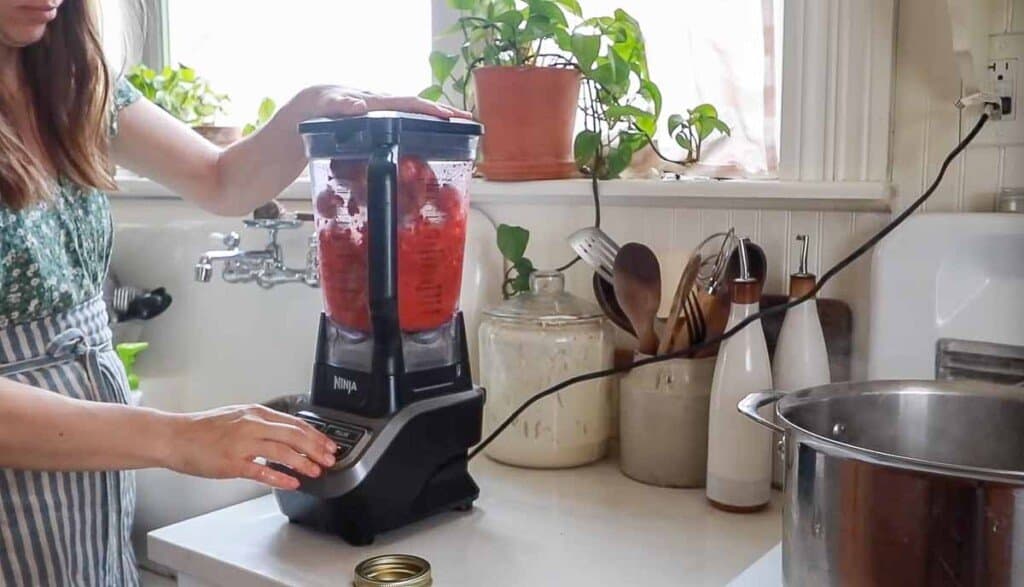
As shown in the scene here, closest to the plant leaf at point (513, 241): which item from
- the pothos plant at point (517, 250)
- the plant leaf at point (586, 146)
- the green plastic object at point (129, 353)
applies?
the pothos plant at point (517, 250)

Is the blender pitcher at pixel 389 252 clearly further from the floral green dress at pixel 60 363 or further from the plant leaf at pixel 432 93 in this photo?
the plant leaf at pixel 432 93

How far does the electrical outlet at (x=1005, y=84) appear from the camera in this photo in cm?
91

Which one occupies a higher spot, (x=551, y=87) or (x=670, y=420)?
(x=551, y=87)

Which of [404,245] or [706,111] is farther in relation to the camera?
[706,111]

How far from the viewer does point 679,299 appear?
101cm

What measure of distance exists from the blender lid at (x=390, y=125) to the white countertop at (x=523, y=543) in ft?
1.21

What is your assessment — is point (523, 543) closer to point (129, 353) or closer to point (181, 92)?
point (129, 353)

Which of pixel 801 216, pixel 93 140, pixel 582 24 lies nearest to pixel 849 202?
pixel 801 216

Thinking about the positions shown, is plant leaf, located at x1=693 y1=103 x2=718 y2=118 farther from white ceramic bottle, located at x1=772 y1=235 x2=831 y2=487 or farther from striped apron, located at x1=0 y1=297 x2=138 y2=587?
striped apron, located at x1=0 y1=297 x2=138 y2=587

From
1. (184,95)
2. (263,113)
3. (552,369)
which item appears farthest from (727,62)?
(184,95)

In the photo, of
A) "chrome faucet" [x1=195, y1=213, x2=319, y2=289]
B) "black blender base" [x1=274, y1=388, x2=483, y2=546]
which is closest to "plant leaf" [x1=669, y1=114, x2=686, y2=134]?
"black blender base" [x1=274, y1=388, x2=483, y2=546]

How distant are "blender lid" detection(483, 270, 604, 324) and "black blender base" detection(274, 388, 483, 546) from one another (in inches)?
6.3

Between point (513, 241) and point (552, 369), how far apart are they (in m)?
Result: 0.18

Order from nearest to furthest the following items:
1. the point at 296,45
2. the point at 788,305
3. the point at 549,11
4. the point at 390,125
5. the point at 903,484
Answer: the point at 903,484, the point at 390,125, the point at 788,305, the point at 549,11, the point at 296,45
